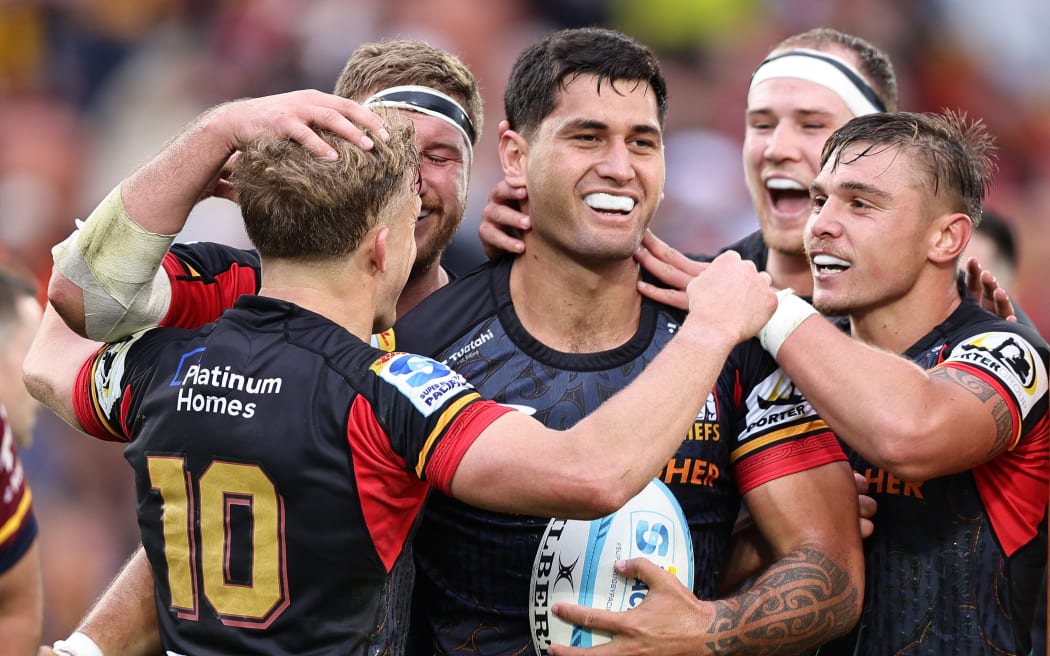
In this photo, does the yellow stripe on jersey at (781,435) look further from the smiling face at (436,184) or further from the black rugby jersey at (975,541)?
the smiling face at (436,184)

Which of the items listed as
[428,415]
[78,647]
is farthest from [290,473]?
[78,647]

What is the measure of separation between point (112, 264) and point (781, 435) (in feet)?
6.59

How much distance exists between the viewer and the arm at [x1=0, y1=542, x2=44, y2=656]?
2.77 metres

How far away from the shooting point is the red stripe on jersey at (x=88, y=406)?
344 centimetres

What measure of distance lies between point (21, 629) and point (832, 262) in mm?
2605

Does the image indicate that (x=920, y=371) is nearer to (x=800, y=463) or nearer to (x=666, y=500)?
(x=800, y=463)

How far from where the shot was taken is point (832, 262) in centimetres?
397

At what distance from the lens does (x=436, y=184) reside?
4582mm

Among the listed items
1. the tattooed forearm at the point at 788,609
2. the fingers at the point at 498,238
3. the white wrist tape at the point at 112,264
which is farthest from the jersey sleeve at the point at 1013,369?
the white wrist tape at the point at 112,264

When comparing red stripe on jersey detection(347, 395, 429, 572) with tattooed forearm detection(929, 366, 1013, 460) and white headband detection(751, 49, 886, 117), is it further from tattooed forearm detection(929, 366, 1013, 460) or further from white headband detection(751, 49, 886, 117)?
white headband detection(751, 49, 886, 117)

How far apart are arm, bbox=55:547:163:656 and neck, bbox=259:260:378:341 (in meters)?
1.23

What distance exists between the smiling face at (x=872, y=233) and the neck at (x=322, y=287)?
5.21ft

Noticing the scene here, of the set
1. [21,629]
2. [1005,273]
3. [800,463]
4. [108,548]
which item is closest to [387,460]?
[21,629]

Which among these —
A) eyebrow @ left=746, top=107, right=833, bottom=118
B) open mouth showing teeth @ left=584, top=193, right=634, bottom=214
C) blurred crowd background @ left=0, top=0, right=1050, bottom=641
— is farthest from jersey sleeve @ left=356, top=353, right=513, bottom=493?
blurred crowd background @ left=0, top=0, right=1050, bottom=641
